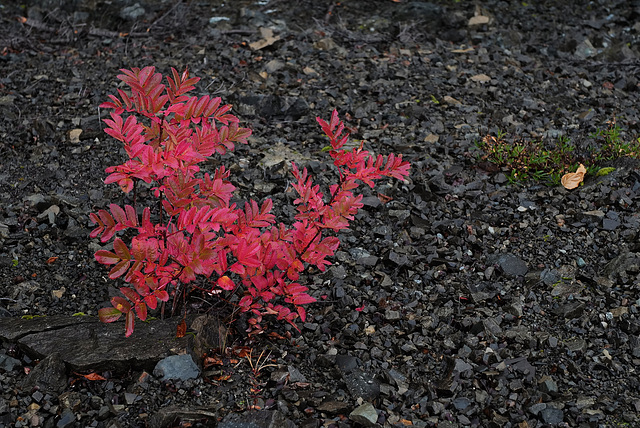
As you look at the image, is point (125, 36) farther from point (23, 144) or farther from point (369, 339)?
point (369, 339)

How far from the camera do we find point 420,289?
132 inches

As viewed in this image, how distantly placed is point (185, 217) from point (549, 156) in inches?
114

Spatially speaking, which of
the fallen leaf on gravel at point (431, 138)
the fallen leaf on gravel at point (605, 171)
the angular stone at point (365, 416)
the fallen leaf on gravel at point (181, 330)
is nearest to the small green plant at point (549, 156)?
the fallen leaf on gravel at point (605, 171)

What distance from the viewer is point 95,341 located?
2750 millimetres

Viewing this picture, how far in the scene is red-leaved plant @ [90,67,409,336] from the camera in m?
2.34

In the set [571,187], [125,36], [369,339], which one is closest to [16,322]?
[369,339]

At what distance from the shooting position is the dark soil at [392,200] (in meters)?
2.69

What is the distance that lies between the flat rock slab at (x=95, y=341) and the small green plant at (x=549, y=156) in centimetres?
254

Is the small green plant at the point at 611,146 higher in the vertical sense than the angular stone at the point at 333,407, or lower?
lower

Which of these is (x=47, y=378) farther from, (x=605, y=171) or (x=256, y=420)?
(x=605, y=171)

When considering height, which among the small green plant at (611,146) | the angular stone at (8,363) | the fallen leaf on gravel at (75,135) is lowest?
the small green plant at (611,146)

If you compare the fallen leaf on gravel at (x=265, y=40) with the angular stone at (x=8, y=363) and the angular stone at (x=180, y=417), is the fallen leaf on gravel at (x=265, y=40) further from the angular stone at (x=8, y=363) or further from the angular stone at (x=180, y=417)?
the angular stone at (x=180, y=417)

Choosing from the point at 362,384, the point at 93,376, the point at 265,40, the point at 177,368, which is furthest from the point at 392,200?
the point at 265,40

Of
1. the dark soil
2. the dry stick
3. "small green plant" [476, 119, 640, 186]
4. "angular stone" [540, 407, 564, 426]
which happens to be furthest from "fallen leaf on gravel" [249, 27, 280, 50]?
"angular stone" [540, 407, 564, 426]
